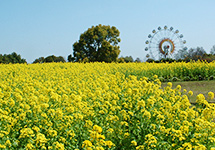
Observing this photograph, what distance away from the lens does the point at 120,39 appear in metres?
42.8

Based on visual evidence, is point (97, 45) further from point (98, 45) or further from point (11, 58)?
point (11, 58)

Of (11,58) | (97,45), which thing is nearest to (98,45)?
(97,45)

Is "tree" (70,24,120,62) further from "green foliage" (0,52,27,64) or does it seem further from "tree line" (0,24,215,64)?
"green foliage" (0,52,27,64)

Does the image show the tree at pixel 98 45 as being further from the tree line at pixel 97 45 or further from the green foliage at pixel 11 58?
the green foliage at pixel 11 58

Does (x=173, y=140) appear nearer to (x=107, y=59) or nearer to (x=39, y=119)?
(x=39, y=119)

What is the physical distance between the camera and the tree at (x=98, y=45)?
39.4 metres

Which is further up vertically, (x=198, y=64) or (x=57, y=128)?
(x=198, y=64)

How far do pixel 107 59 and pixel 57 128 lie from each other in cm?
3493

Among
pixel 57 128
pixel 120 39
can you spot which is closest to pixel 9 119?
pixel 57 128

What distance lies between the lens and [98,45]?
41688 millimetres

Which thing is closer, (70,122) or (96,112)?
(70,122)

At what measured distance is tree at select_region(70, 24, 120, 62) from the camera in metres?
39.4

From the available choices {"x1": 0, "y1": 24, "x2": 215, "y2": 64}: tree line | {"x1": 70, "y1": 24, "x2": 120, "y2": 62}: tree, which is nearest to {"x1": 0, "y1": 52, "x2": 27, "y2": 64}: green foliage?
{"x1": 0, "y1": 24, "x2": 215, "y2": 64}: tree line

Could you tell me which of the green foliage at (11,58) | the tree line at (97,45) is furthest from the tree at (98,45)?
the green foliage at (11,58)
